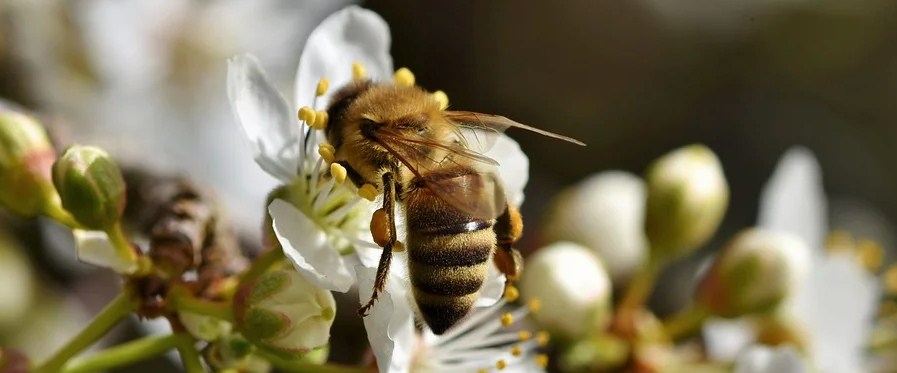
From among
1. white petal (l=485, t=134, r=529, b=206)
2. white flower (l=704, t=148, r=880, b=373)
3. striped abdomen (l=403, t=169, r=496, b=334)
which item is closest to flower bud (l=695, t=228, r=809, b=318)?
white flower (l=704, t=148, r=880, b=373)

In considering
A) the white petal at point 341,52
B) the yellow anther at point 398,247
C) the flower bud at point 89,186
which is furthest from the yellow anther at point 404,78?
the flower bud at point 89,186

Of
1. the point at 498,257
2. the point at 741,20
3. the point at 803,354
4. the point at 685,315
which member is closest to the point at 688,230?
the point at 685,315

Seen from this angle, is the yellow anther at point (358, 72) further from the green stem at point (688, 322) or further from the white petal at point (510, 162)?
the green stem at point (688, 322)

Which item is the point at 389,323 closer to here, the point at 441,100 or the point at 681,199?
the point at 441,100

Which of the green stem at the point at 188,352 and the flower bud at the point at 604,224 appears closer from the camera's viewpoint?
the green stem at the point at 188,352

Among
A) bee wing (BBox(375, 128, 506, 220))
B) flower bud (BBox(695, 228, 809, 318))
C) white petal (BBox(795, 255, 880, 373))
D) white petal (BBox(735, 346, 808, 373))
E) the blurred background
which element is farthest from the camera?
the blurred background

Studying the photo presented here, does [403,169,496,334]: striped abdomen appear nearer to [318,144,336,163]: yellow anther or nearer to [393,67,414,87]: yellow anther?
[318,144,336,163]: yellow anther
